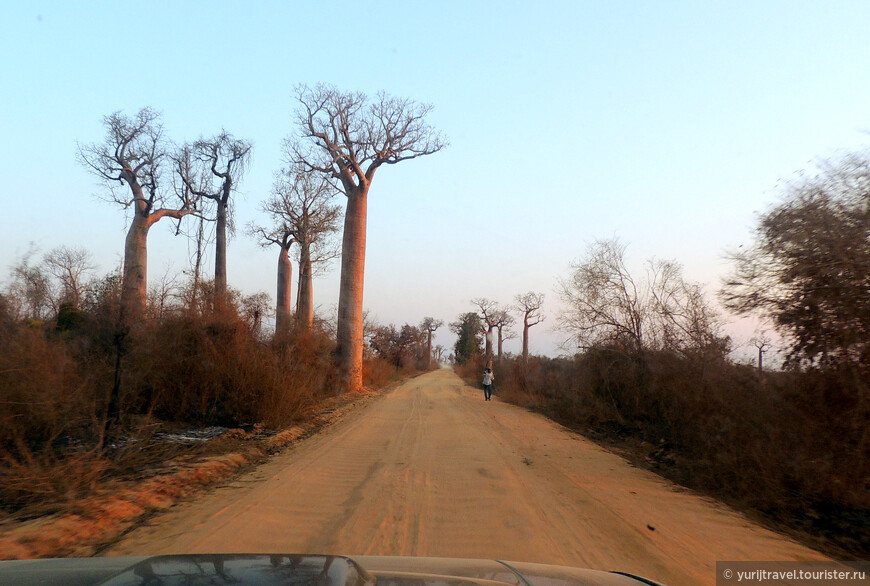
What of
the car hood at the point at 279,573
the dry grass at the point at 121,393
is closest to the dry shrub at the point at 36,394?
the dry grass at the point at 121,393

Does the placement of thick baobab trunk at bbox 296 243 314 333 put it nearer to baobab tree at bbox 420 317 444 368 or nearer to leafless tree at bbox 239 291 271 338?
leafless tree at bbox 239 291 271 338

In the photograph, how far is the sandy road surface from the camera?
17.7 feet

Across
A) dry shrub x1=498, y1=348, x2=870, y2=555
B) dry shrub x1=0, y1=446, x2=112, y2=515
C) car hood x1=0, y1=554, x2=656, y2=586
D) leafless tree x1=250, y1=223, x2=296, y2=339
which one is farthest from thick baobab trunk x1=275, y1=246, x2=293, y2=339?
car hood x1=0, y1=554, x2=656, y2=586

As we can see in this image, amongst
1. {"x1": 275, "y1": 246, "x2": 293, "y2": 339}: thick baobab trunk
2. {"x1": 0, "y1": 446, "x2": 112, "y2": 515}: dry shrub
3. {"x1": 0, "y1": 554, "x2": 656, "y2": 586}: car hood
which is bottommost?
{"x1": 0, "y1": 446, "x2": 112, "y2": 515}: dry shrub

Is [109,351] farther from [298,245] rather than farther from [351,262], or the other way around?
[298,245]

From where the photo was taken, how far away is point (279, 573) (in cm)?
277

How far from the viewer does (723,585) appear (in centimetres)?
474

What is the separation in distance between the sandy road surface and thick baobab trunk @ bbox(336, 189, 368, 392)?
16.2m

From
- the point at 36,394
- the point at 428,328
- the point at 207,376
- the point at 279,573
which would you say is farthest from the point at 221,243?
the point at 428,328

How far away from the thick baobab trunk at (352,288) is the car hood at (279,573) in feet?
79.1

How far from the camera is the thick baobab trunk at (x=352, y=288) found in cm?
2755

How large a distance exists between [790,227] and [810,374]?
6.74 feet

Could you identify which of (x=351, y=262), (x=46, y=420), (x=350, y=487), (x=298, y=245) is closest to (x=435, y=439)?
(x=350, y=487)

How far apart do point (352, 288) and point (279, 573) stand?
25.3m
